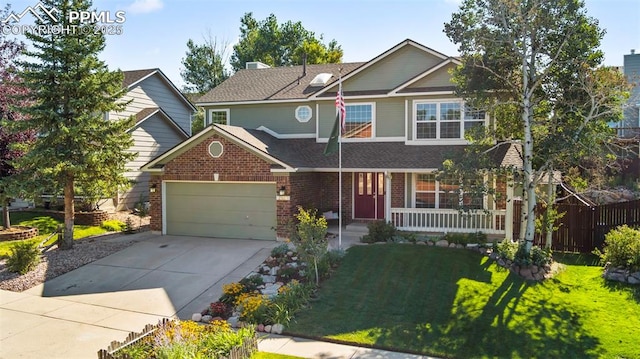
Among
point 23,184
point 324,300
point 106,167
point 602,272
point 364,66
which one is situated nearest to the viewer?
point 324,300

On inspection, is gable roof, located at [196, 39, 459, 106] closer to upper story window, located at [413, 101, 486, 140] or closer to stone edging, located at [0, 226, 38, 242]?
upper story window, located at [413, 101, 486, 140]

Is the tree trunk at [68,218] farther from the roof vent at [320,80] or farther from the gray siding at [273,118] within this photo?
the roof vent at [320,80]

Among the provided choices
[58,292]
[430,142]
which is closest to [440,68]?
[430,142]

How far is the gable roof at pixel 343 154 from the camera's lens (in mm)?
15133

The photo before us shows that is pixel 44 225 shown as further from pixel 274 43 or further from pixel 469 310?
pixel 274 43

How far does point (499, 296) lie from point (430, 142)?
24.1 feet

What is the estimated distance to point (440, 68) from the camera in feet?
51.7

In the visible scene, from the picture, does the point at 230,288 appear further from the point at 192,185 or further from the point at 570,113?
the point at 570,113

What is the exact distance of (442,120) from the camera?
52.7 feet

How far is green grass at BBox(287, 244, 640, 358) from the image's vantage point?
7.97m

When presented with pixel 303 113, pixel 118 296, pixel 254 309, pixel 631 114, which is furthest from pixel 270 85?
pixel 631 114

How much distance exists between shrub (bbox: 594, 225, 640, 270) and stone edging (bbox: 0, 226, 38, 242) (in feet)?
60.1

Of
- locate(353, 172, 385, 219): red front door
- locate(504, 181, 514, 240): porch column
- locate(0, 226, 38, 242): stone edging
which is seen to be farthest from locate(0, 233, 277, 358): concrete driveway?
locate(504, 181, 514, 240): porch column

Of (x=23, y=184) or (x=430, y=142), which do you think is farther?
(x=430, y=142)
